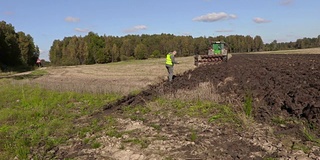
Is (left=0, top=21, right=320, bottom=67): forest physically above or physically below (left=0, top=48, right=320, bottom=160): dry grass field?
above

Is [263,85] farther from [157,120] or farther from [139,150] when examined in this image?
[139,150]

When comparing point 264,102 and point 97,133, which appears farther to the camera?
point 264,102

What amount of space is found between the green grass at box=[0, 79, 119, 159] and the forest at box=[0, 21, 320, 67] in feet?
175

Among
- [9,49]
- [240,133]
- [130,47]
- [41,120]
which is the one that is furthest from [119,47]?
[240,133]

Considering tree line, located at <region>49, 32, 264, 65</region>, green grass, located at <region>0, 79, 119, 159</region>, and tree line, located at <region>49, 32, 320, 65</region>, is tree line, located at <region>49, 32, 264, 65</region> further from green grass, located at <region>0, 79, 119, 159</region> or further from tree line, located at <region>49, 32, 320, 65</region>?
green grass, located at <region>0, 79, 119, 159</region>

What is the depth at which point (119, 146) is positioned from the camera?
6.58 metres

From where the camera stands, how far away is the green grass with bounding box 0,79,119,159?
23.4 ft

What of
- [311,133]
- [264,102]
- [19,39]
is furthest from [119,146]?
[19,39]

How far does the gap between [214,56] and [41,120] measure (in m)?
22.0

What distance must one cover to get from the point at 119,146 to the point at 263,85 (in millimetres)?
6503

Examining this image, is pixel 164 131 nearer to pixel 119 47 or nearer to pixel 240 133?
pixel 240 133

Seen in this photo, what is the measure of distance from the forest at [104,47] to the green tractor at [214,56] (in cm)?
3736

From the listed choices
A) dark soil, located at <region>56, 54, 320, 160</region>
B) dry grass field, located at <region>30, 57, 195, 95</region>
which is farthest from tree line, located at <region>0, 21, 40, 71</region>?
dark soil, located at <region>56, 54, 320, 160</region>

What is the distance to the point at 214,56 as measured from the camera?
29.8m
